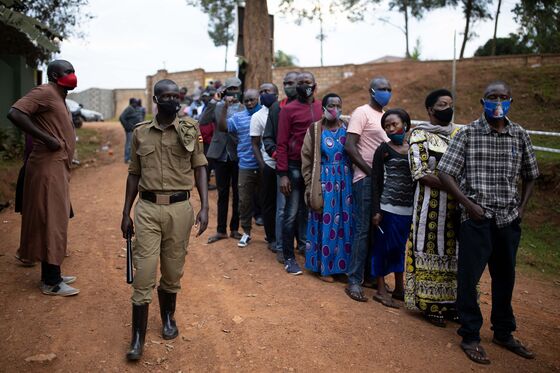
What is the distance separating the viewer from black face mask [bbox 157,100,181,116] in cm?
377

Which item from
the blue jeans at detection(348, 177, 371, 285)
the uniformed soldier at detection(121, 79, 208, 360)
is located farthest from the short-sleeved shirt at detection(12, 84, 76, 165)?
the blue jeans at detection(348, 177, 371, 285)

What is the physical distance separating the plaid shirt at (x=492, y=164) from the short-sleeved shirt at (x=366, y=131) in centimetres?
113

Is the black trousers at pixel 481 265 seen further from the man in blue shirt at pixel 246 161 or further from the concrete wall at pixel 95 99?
the concrete wall at pixel 95 99

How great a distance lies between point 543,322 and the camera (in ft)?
15.8

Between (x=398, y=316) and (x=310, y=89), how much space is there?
8.06 feet

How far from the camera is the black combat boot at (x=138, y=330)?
143 inches

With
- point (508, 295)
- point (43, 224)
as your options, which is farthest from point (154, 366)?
point (508, 295)

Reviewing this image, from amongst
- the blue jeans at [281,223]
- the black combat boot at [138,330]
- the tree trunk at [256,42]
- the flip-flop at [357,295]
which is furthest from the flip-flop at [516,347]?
the tree trunk at [256,42]

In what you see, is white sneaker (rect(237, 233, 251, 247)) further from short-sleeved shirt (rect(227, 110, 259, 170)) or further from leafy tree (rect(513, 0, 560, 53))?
leafy tree (rect(513, 0, 560, 53))

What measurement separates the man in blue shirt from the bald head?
247cm

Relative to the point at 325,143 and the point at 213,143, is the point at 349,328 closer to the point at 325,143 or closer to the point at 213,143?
the point at 325,143

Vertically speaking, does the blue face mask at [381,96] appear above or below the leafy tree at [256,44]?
below

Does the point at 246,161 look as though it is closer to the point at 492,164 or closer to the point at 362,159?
the point at 362,159

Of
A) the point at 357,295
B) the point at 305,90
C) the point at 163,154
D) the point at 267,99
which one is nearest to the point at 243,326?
the point at 357,295
